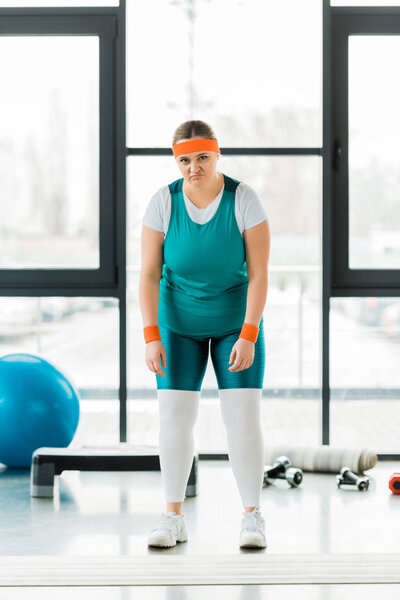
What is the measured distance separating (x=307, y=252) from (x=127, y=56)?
1210 millimetres

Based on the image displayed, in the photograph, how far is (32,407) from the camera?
9.84 ft

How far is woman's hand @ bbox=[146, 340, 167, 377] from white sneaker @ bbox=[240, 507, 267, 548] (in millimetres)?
524

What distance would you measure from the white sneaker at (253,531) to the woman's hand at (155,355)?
0.52 m

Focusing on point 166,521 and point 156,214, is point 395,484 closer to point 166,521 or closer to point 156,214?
point 166,521

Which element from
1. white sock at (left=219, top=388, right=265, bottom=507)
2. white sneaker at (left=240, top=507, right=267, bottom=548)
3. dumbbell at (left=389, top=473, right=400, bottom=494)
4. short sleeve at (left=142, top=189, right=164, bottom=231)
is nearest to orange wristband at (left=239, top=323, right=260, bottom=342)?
white sock at (left=219, top=388, right=265, bottom=507)

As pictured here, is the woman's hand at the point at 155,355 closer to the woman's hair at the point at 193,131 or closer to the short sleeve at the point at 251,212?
the short sleeve at the point at 251,212

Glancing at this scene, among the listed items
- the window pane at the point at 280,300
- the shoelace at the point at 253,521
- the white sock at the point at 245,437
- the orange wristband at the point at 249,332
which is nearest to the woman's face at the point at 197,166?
the orange wristband at the point at 249,332

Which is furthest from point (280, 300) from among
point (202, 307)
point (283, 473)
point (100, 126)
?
point (202, 307)

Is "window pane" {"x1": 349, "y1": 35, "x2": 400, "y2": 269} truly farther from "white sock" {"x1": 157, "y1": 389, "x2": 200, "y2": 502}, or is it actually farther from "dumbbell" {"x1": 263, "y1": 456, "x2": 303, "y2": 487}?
"white sock" {"x1": 157, "y1": 389, "x2": 200, "y2": 502}

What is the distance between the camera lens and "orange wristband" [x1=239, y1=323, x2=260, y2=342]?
88.4 inches

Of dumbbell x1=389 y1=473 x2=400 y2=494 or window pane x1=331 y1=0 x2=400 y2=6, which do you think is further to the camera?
window pane x1=331 y1=0 x2=400 y2=6

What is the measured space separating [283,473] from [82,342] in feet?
3.69

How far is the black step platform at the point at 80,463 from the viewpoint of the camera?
2801 mm

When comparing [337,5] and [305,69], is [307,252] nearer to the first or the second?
[305,69]
